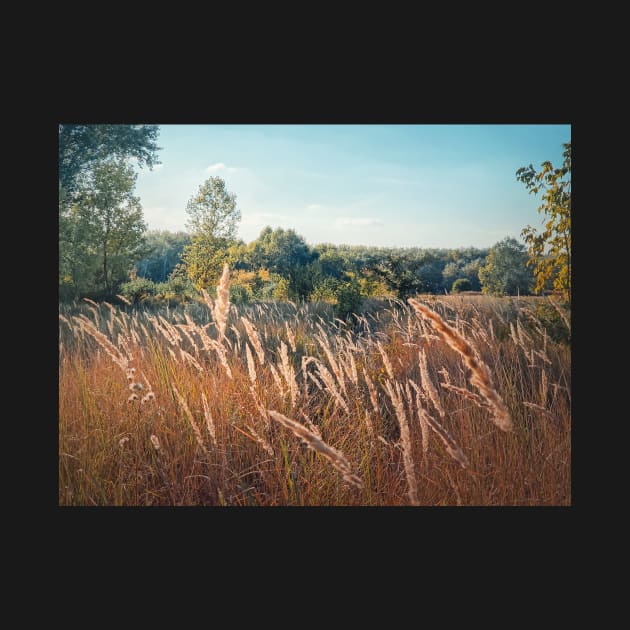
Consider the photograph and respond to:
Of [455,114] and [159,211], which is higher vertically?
[455,114]

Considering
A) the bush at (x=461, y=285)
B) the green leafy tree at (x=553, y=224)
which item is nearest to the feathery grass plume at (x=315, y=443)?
the green leafy tree at (x=553, y=224)

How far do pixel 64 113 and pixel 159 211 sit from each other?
703 mm

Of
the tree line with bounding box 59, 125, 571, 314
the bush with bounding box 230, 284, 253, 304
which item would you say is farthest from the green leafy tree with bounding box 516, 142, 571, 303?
the bush with bounding box 230, 284, 253, 304

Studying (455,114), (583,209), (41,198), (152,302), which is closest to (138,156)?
(41,198)

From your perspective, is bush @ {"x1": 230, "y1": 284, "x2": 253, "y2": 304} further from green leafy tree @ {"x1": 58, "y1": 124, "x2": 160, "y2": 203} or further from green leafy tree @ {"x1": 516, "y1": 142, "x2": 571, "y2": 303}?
green leafy tree @ {"x1": 516, "y1": 142, "x2": 571, "y2": 303}

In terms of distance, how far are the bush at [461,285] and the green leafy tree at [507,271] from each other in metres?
0.10

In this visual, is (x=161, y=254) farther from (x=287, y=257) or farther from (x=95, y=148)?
(x=287, y=257)

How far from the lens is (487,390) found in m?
0.94

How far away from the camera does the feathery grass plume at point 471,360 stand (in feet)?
2.75

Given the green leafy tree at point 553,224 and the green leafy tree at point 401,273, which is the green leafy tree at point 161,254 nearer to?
the green leafy tree at point 401,273

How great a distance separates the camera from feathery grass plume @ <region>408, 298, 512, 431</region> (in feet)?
2.75

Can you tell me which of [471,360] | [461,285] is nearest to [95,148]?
[471,360]

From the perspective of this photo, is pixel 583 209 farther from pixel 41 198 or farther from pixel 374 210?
pixel 41 198

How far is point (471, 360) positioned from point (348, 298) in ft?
8.92
